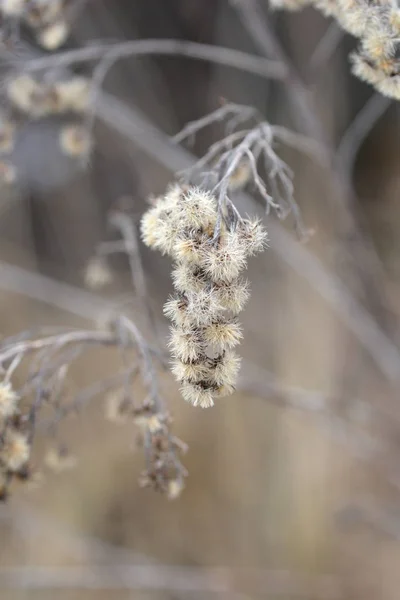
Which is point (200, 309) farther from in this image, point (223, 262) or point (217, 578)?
point (217, 578)

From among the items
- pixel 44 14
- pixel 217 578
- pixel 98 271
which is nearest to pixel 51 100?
pixel 44 14

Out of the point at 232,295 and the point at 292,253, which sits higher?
the point at 292,253

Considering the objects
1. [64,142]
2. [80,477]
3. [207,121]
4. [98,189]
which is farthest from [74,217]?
[207,121]

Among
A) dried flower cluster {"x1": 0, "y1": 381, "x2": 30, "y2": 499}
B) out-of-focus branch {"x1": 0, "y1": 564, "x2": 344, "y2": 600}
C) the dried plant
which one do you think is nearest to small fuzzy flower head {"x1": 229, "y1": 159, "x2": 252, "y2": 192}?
the dried plant

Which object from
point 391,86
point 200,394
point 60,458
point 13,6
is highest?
point 13,6

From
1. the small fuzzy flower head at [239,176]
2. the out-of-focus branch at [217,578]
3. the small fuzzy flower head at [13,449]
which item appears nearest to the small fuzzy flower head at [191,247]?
the small fuzzy flower head at [239,176]

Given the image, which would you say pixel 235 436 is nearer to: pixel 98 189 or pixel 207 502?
pixel 207 502
